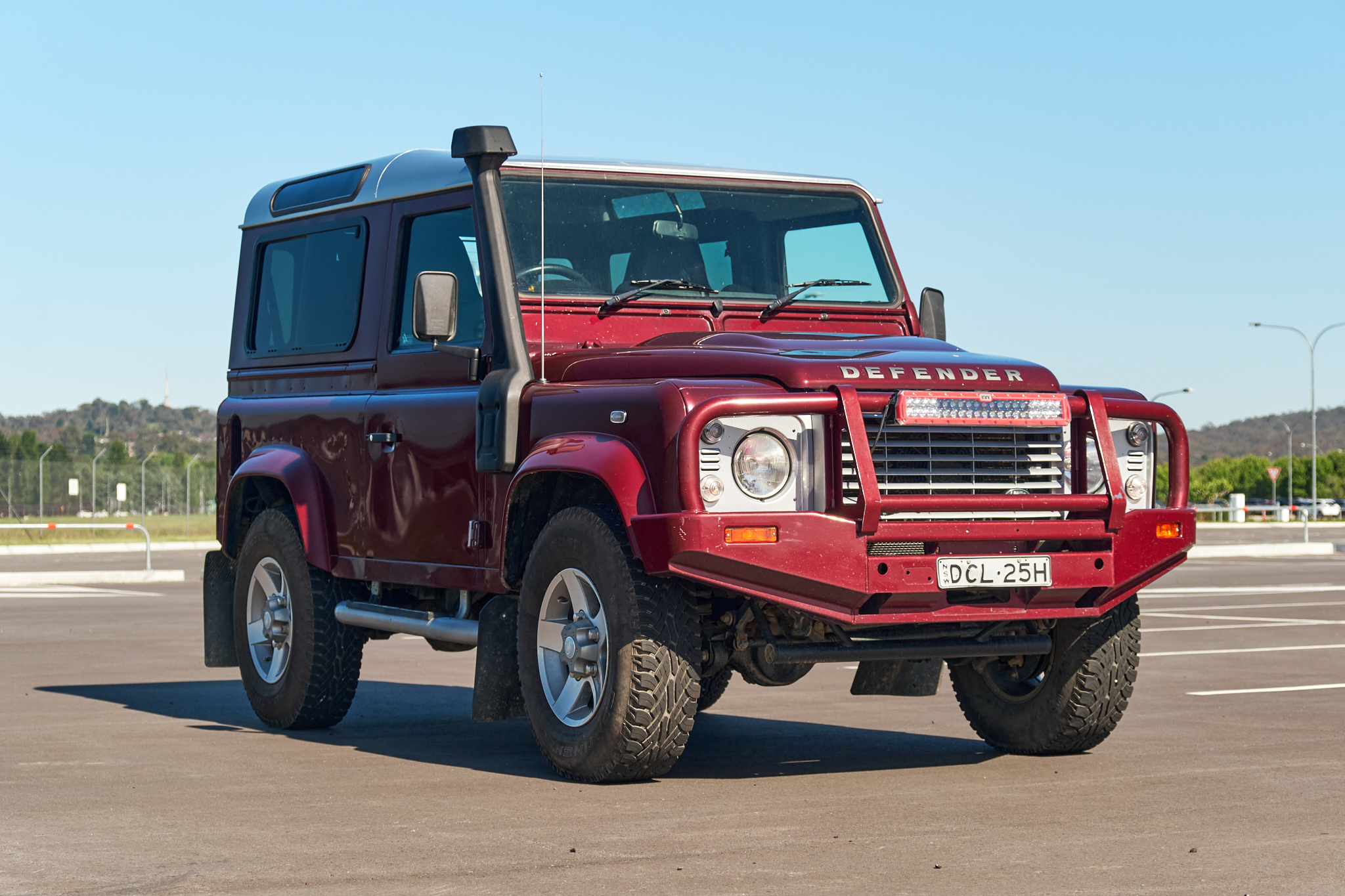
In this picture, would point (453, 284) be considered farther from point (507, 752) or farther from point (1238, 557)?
point (1238, 557)

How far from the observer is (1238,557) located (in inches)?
1432

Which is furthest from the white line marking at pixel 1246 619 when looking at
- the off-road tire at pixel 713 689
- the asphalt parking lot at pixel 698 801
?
the off-road tire at pixel 713 689

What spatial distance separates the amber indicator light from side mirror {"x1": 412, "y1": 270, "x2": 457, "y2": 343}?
1907 millimetres

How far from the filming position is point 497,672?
780 cm

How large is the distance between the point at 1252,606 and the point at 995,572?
1450 cm

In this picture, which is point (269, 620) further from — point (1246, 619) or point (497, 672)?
point (1246, 619)

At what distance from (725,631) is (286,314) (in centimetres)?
387

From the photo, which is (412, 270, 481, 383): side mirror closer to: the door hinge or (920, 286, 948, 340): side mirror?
the door hinge

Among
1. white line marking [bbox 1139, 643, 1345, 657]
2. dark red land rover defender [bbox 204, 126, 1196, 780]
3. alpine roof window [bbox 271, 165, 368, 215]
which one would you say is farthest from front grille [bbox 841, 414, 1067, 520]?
white line marking [bbox 1139, 643, 1345, 657]

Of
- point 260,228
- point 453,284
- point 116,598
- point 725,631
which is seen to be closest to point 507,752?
Answer: point 725,631

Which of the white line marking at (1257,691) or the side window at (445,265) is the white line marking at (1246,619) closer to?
the white line marking at (1257,691)

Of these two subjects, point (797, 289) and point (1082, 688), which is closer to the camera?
point (1082, 688)

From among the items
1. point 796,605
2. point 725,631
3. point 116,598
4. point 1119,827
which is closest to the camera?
point 1119,827

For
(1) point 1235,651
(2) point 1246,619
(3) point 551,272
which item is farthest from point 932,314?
(2) point 1246,619
